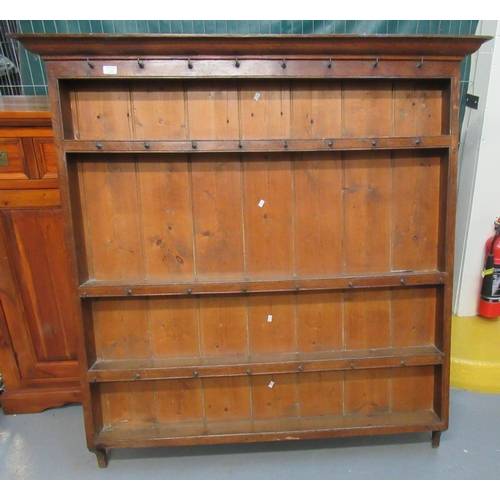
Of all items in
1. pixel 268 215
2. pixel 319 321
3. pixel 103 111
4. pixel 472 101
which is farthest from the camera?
pixel 472 101

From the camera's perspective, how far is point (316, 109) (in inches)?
59.7

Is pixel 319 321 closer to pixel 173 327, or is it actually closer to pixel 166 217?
pixel 173 327

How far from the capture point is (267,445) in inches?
69.4

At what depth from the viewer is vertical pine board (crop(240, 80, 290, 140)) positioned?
4.89ft

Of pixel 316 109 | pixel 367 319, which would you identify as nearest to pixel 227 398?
pixel 367 319

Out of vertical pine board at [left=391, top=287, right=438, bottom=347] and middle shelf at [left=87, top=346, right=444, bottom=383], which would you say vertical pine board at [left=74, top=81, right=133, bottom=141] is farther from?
vertical pine board at [left=391, top=287, right=438, bottom=347]

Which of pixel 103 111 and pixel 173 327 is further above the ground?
pixel 103 111

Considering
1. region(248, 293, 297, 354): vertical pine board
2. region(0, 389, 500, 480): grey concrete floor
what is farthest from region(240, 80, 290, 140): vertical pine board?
region(0, 389, 500, 480): grey concrete floor

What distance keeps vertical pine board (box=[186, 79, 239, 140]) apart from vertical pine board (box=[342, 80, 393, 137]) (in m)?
0.44

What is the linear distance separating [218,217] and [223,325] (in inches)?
18.3

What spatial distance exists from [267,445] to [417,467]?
64cm

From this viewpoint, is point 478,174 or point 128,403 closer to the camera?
point 128,403

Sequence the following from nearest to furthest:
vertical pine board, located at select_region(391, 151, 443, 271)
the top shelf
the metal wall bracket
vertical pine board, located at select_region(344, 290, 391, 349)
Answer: the top shelf < vertical pine board, located at select_region(391, 151, 443, 271) < vertical pine board, located at select_region(344, 290, 391, 349) < the metal wall bracket

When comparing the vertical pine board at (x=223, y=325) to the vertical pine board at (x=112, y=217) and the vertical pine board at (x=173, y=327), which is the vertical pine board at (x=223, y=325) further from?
the vertical pine board at (x=112, y=217)
